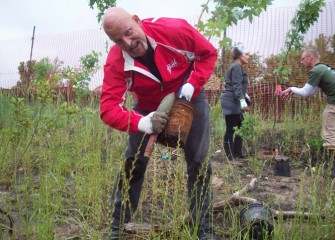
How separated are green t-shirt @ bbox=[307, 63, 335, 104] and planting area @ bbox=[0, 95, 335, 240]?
0.86 meters

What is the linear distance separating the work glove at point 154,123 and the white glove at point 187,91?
23 centimetres

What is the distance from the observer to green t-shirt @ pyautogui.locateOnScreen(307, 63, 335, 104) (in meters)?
4.62

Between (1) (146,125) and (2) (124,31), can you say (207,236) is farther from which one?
(2) (124,31)

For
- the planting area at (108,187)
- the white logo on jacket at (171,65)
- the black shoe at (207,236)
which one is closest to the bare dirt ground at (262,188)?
the planting area at (108,187)

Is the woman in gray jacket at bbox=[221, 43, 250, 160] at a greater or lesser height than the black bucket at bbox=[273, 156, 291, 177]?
greater

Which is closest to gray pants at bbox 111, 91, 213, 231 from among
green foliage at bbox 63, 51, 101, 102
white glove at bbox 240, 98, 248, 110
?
white glove at bbox 240, 98, 248, 110

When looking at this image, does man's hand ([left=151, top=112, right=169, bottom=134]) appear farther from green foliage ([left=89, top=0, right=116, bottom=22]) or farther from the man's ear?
green foliage ([left=89, top=0, right=116, bottom=22])

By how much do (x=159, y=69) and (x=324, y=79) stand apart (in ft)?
10.2

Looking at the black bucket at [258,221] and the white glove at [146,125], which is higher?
the white glove at [146,125]

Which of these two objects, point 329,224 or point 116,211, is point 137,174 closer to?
point 116,211

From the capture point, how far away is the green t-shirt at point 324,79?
15.2 feet

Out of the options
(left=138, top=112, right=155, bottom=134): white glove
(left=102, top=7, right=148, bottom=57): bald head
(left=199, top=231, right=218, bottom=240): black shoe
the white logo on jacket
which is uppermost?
(left=102, top=7, right=148, bottom=57): bald head

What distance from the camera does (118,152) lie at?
156 inches

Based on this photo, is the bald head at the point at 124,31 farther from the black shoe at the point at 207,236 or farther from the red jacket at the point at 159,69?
the black shoe at the point at 207,236
